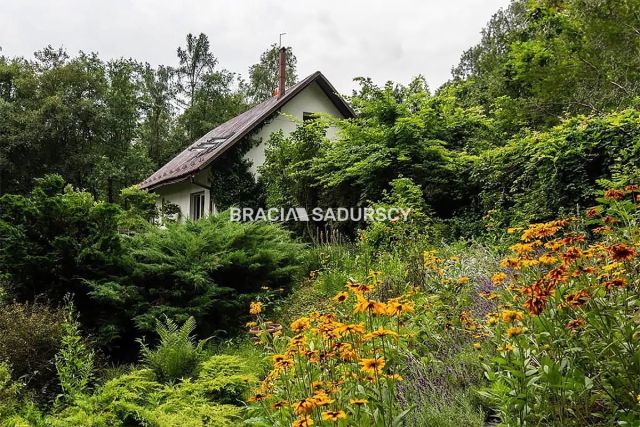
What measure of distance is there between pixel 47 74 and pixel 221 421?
940 inches

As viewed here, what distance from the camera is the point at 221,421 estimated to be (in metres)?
2.69

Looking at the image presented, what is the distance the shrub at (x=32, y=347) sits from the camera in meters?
3.40

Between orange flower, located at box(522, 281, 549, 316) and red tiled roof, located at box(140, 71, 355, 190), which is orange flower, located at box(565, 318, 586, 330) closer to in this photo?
orange flower, located at box(522, 281, 549, 316)

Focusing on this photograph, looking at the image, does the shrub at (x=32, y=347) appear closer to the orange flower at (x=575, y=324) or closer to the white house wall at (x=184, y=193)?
the orange flower at (x=575, y=324)

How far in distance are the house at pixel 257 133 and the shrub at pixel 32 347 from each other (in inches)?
333

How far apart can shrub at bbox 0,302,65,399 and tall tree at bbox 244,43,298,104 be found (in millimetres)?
23942

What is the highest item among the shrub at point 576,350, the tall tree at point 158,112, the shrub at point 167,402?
the tall tree at point 158,112

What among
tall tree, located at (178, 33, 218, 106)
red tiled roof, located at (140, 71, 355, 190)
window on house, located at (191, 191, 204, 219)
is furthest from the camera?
tall tree, located at (178, 33, 218, 106)

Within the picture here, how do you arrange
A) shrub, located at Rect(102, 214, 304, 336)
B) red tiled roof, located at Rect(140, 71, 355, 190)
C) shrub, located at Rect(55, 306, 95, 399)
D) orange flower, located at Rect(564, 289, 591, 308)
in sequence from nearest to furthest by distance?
orange flower, located at Rect(564, 289, 591, 308)
shrub, located at Rect(55, 306, 95, 399)
shrub, located at Rect(102, 214, 304, 336)
red tiled roof, located at Rect(140, 71, 355, 190)

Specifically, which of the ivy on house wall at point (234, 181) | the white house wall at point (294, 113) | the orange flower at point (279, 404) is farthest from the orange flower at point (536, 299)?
the white house wall at point (294, 113)

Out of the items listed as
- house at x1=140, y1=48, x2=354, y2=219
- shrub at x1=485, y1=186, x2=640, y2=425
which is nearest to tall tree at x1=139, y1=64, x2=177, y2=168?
house at x1=140, y1=48, x2=354, y2=219

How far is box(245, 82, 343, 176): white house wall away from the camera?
13.0m

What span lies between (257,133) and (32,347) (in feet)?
33.2

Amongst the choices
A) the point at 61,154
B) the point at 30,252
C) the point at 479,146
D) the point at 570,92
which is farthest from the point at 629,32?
the point at 61,154
